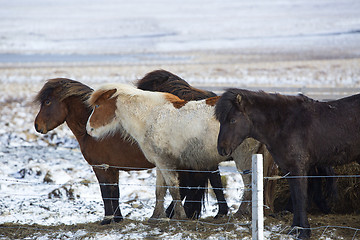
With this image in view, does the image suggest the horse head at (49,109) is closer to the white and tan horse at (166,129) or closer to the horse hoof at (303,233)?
the white and tan horse at (166,129)

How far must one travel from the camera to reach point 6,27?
152 ft

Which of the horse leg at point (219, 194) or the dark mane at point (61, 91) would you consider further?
the dark mane at point (61, 91)

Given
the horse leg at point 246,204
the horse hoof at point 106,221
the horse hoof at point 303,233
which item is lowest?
the horse hoof at point 106,221

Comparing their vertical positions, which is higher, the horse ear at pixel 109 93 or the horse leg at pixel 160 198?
the horse ear at pixel 109 93

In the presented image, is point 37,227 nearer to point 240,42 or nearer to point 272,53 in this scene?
point 272,53

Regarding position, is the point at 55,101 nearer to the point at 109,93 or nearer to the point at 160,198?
the point at 109,93

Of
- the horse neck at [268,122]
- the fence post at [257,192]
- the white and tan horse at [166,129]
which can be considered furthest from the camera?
the white and tan horse at [166,129]

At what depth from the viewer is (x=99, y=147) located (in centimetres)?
670

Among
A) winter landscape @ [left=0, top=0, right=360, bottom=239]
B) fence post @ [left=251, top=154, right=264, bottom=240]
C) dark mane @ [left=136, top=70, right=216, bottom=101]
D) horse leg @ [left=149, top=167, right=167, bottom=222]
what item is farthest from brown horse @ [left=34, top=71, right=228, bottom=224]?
fence post @ [left=251, top=154, right=264, bottom=240]

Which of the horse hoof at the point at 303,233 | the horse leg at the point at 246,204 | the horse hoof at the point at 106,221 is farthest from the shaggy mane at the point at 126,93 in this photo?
the horse hoof at the point at 303,233

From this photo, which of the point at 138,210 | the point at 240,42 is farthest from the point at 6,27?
the point at 138,210

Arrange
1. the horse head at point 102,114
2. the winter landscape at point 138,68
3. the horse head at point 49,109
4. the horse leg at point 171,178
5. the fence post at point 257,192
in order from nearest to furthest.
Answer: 1. the fence post at point 257,192
2. the horse leg at point 171,178
3. the winter landscape at point 138,68
4. the horse head at point 102,114
5. the horse head at point 49,109

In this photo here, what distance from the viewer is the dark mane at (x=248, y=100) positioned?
17.1 feet

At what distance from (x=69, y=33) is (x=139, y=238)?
42411mm
